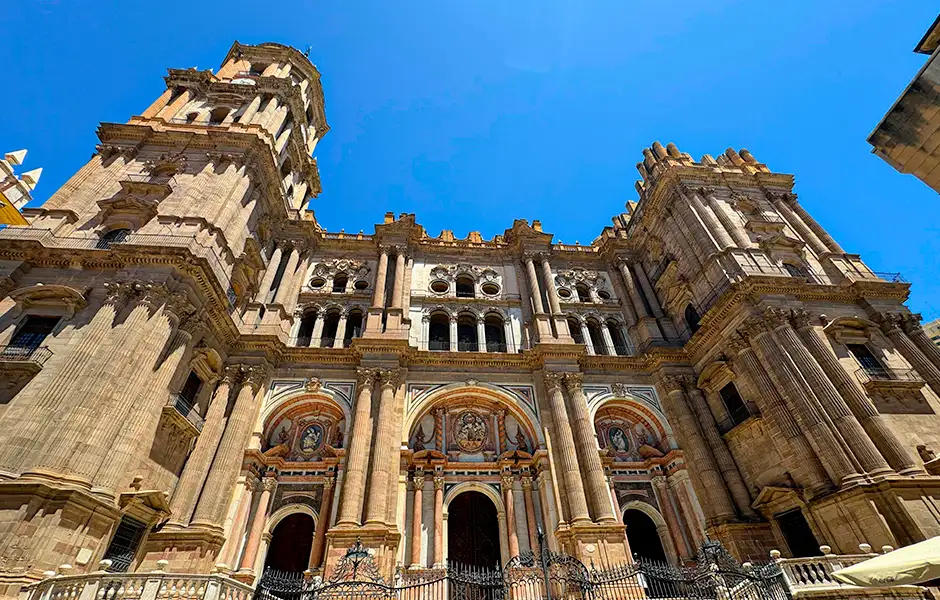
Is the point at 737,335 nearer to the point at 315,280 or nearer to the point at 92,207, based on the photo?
the point at 315,280

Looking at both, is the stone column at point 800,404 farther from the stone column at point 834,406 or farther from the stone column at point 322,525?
the stone column at point 322,525

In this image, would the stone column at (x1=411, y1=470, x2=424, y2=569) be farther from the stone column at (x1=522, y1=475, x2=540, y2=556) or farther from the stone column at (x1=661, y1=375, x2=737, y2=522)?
the stone column at (x1=661, y1=375, x2=737, y2=522)

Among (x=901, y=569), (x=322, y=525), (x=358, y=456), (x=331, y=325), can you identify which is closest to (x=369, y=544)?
(x=322, y=525)

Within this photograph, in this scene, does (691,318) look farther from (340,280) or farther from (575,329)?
(340,280)

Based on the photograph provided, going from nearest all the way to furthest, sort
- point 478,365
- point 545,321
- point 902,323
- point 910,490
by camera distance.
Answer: point 910,490
point 902,323
point 478,365
point 545,321

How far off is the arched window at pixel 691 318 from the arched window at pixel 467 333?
11.4m

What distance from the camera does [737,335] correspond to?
1973 cm

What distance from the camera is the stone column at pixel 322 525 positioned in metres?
16.9

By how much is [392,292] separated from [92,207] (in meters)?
14.1

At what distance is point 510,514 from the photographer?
1886cm

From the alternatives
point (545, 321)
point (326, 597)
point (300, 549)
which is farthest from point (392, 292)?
point (326, 597)

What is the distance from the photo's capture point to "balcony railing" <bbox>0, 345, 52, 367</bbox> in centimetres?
1425

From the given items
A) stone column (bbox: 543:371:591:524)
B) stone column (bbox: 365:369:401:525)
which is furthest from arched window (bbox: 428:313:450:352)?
stone column (bbox: 543:371:591:524)

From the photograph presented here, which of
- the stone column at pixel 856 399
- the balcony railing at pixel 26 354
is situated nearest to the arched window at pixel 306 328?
the balcony railing at pixel 26 354
